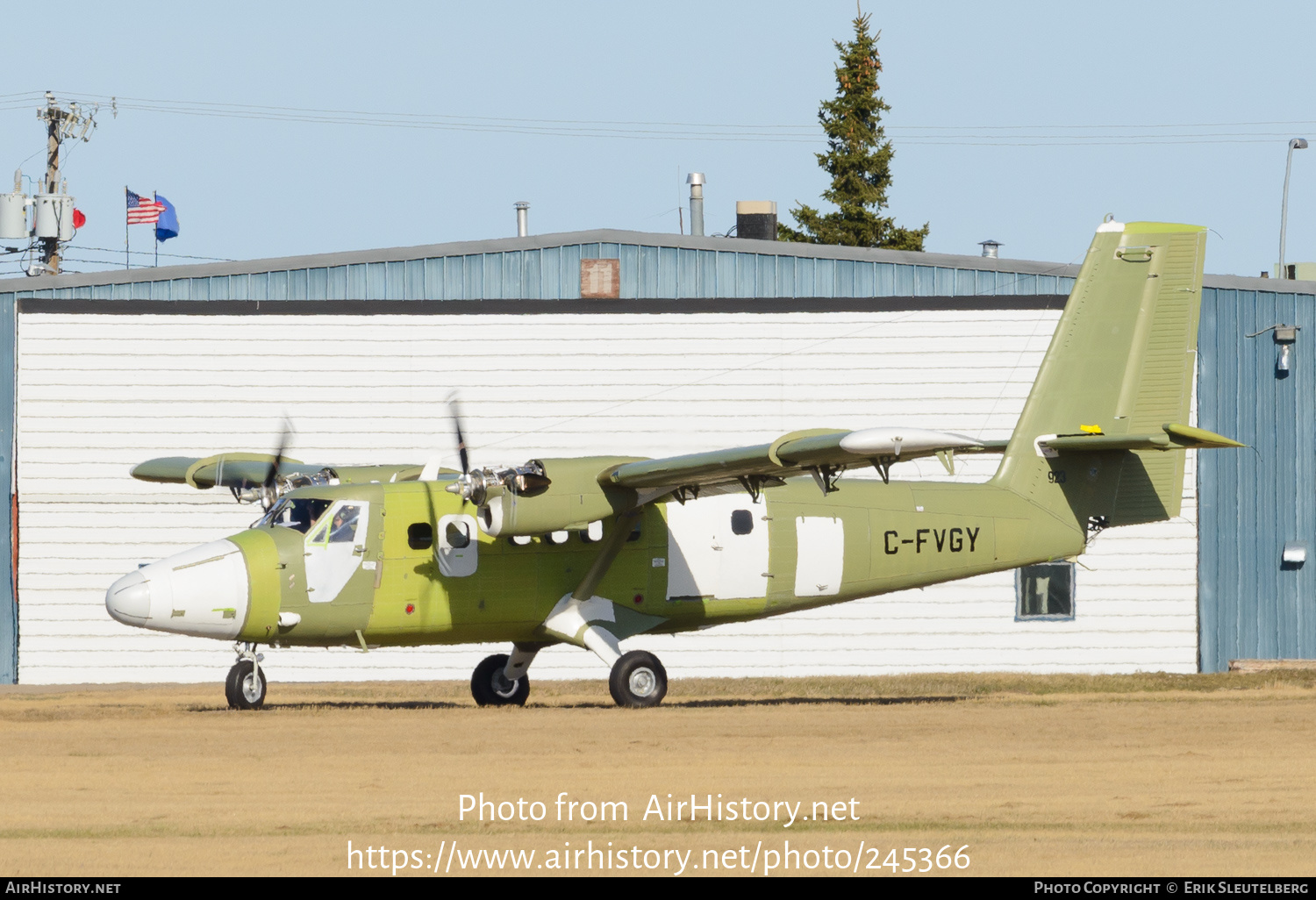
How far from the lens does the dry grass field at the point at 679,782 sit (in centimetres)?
1052

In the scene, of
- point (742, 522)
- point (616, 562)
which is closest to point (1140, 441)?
point (742, 522)

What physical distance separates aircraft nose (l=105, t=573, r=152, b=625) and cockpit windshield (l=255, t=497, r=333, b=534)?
181cm

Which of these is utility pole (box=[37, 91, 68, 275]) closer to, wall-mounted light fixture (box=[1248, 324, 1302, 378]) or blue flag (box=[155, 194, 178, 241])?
blue flag (box=[155, 194, 178, 241])

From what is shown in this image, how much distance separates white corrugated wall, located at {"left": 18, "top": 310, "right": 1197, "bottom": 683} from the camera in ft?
97.6

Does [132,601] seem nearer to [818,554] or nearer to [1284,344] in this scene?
[818,554]

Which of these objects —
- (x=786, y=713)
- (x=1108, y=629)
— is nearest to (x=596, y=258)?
(x=1108, y=629)

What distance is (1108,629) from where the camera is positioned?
30281mm

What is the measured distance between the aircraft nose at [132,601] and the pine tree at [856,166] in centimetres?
4260

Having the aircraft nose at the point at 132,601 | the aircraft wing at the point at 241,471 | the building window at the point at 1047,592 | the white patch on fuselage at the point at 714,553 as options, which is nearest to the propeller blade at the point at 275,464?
the aircraft wing at the point at 241,471

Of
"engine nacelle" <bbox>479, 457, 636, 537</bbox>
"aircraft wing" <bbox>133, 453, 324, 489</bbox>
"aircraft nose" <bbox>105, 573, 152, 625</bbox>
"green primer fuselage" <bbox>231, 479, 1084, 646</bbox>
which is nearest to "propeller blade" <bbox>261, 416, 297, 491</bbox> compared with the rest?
"aircraft wing" <bbox>133, 453, 324, 489</bbox>

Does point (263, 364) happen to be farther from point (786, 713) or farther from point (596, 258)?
point (786, 713)

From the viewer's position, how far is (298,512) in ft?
66.4

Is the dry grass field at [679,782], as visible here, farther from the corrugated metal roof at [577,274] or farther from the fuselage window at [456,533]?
the corrugated metal roof at [577,274]

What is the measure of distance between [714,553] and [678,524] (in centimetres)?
58
